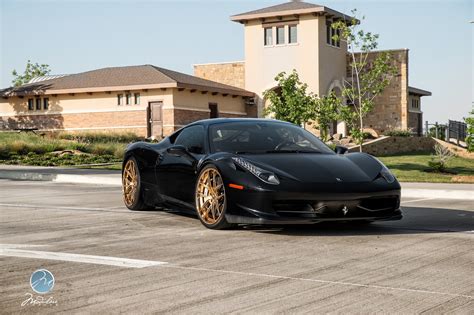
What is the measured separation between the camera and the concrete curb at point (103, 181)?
14914 millimetres

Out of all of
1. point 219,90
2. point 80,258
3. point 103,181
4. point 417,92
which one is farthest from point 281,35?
point 80,258

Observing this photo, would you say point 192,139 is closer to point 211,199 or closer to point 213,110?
point 211,199

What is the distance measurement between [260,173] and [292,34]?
38.7 m

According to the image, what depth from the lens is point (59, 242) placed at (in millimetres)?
7723

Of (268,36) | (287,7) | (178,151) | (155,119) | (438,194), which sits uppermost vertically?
(287,7)

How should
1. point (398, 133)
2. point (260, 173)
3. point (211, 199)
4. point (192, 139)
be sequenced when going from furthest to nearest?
point (398, 133), point (192, 139), point (211, 199), point (260, 173)

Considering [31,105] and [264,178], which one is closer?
[264,178]

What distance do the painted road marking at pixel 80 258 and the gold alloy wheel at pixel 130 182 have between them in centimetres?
376

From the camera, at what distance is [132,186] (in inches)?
435

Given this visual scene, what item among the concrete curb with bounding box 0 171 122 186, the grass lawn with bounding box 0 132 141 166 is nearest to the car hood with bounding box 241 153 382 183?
the concrete curb with bounding box 0 171 122 186

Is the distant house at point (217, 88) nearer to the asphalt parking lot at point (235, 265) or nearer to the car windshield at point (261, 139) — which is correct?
the car windshield at point (261, 139)

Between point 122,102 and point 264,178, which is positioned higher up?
point 122,102

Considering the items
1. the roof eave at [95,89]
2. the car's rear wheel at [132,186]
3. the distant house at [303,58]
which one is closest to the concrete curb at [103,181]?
the car's rear wheel at [132,186]

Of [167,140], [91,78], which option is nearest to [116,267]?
[167,140]
